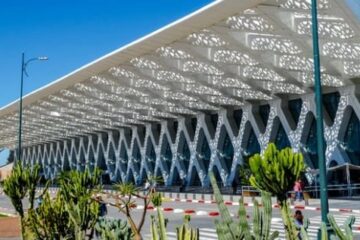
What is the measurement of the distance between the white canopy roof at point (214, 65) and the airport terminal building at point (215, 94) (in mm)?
83

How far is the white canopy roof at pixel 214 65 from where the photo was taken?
83.2 ft

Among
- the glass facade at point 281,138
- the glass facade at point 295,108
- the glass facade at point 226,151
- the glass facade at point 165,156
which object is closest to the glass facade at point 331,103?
the glass facade at point 295,108

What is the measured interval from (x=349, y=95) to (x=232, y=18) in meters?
15.2

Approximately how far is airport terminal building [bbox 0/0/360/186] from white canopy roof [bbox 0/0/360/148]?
83mm

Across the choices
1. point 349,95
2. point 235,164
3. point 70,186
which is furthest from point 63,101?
point 70,186

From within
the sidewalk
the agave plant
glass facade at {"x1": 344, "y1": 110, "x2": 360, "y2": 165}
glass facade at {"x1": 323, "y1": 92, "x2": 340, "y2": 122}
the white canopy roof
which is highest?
the white canopy roof

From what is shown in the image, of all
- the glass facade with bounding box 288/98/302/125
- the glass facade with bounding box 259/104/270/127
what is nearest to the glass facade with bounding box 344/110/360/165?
the glass facade with bounding box 288/98/302/125

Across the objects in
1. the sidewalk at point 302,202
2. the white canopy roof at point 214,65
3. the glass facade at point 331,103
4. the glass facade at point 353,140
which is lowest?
the sidewalk at point 302,202

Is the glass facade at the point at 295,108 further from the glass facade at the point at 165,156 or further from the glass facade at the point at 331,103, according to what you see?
the glass facade at the point at 165,156

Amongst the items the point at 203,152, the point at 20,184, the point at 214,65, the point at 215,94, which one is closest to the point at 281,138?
the point at 215,94

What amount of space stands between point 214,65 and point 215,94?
36.9 feet

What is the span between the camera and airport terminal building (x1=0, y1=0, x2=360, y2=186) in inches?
1057

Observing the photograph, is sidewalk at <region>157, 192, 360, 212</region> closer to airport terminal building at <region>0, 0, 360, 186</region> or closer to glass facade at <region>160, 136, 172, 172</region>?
airport terminal building at <region>0, 0, 360, 186</region>

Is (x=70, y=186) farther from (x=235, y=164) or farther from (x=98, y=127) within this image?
(x=98, y=127)
